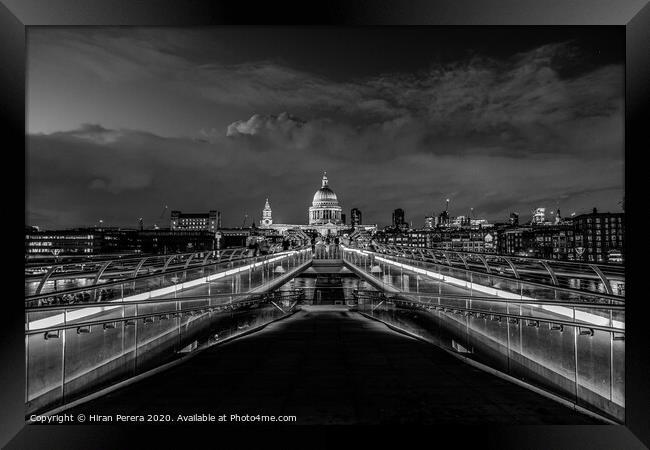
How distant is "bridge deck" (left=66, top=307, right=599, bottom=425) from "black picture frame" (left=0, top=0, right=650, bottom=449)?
0.51 ft

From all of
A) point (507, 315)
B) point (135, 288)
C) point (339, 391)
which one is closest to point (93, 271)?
point (135, 288)

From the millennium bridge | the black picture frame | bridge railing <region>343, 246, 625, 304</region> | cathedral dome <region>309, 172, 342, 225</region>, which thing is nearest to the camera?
the black picture frame

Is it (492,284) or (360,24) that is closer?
(360,24)

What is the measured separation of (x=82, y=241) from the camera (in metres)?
31.6

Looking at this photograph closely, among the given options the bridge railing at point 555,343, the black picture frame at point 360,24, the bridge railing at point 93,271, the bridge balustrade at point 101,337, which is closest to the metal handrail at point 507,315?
the bridge railing at point 555,343

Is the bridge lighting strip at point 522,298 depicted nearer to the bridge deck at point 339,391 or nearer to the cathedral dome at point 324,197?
the bridge deck at point 339,391

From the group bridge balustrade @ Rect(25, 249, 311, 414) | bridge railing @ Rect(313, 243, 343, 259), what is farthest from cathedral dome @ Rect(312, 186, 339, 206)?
bridge balustrade @ Rect(25, 249, 311, 414)

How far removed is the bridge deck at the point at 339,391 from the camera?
13.4ft

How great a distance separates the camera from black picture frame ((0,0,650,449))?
3947 mm

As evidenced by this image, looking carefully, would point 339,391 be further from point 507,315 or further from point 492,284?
point 492,284

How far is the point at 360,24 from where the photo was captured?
4312 mm

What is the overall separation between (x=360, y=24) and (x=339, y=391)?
12.0 feet

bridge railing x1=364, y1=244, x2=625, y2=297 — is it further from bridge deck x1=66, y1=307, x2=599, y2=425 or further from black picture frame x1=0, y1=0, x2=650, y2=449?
bridge deck x1=66, y1=307, x2=599, y2=425
